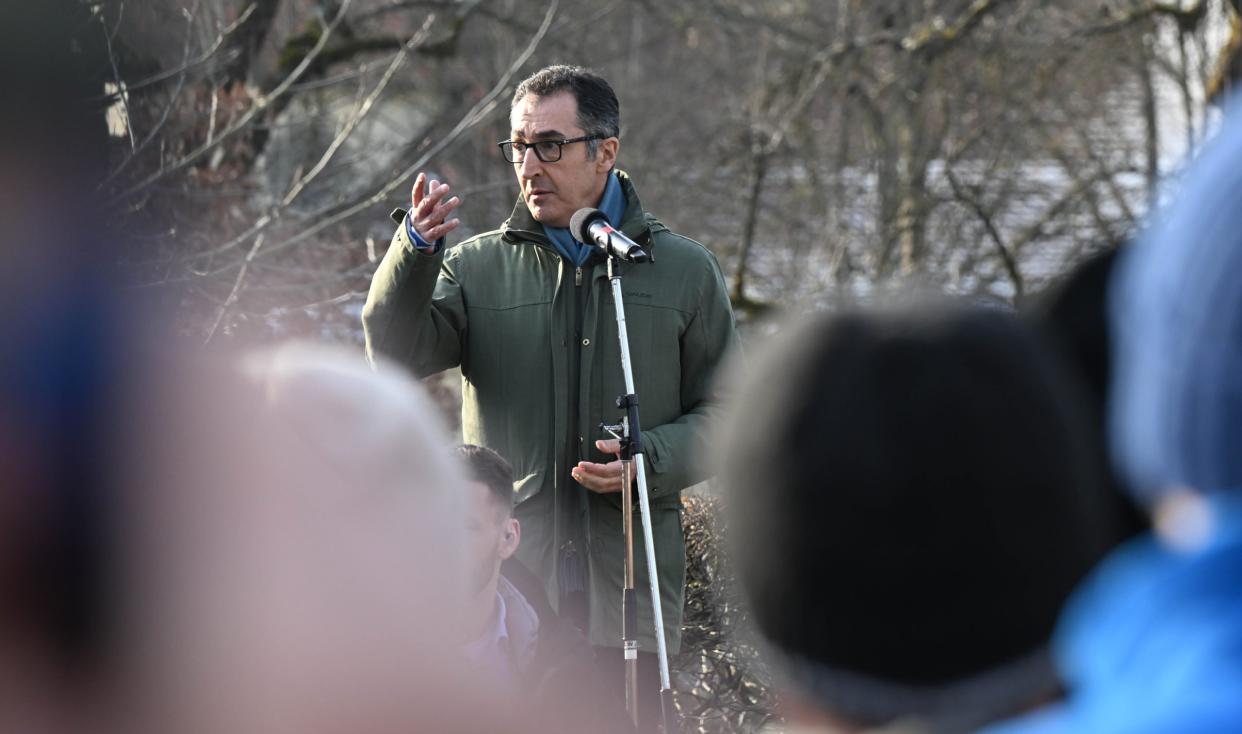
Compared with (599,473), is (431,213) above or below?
above

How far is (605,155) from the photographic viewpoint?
4.45 m

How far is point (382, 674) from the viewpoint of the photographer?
143cm

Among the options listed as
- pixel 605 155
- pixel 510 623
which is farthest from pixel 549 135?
pixel 510 623

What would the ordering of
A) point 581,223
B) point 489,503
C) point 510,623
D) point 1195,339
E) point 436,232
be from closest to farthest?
point 1195,339 < point 510,623 < point 489,503 < point 436,232 < point 581,223

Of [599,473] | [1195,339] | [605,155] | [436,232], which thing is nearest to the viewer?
[1195,339]

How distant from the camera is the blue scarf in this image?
4.32 m

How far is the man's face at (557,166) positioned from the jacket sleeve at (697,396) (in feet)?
1.21

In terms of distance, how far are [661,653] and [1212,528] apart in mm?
3139

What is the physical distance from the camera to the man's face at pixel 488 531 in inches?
143

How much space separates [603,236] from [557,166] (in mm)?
326

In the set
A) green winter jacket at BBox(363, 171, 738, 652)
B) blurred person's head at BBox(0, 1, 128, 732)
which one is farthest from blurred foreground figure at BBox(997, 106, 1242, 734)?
green winter jacket at BBox(363, 171, 738, 652)

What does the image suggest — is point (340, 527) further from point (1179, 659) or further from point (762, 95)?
point (762, 95)

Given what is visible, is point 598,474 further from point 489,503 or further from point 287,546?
point 287,546

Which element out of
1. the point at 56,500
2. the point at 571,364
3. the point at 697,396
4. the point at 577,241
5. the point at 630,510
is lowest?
the point at 630,510
